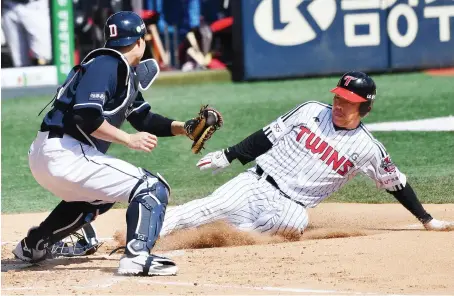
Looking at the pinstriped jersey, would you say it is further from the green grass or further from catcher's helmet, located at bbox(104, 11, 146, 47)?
the green grass

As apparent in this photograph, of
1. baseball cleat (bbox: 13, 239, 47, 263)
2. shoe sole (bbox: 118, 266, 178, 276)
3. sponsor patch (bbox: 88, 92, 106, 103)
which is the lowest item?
baseball cleat (bbox: 13, 239, 47, 263)

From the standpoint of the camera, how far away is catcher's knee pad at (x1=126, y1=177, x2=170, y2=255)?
17.8 feet

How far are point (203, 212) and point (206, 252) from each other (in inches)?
17.4

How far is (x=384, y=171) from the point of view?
21.4 ft

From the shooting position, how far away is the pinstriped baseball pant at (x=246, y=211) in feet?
21.5

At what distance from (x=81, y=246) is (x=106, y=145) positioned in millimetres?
800

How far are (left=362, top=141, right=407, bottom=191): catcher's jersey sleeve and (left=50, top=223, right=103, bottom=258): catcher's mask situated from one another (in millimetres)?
1701

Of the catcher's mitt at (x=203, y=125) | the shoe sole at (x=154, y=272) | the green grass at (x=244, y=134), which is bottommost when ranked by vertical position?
the green grass at (x=244, y=134)

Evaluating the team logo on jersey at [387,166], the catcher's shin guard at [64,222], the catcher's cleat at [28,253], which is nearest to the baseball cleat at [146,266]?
the catcher's shin guard at [64,222]

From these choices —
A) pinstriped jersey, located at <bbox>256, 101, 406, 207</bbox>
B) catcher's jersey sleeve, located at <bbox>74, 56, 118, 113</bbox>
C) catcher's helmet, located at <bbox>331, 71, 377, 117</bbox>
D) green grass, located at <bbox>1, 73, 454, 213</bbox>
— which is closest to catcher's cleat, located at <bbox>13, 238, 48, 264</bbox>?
catcher's jersey sleeve, located at <bbox>74, 56, 118, 113</bbox>

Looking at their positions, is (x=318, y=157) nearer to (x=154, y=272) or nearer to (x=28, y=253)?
(x=154, y=272)

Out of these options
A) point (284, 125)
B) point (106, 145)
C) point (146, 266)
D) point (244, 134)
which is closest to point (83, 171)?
point (106, 145)

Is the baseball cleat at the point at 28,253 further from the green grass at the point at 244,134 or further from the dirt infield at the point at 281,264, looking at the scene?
the green grass at the point at 244,134

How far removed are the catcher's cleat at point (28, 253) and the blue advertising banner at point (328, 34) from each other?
9.51 meters
